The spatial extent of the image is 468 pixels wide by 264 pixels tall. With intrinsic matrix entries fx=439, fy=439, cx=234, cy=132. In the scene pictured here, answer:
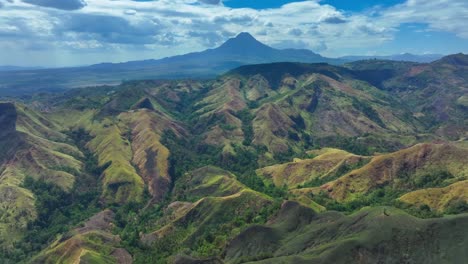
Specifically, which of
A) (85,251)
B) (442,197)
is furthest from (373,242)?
(85,251)

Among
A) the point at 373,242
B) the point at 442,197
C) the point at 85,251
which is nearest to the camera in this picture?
the point at 373,242

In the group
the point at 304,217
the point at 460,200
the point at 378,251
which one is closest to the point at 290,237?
the point at 304,217

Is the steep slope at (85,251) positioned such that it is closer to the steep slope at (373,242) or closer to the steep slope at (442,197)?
the steep slope at (373,242)

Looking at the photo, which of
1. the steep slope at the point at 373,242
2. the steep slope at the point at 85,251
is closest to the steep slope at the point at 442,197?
the steep slope at the point at 373,242

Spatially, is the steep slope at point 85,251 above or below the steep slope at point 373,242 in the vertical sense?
below

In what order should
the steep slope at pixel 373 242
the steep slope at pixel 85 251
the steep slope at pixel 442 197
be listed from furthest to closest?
the steep slope at pixel 85 251 → the steep slope at pixel 442 197 → the steep slope at pixel 373 242

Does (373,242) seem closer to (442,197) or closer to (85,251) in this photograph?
(442,197)

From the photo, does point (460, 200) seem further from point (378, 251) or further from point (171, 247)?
point (171, 247)

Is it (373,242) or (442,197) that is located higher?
(373,242)
